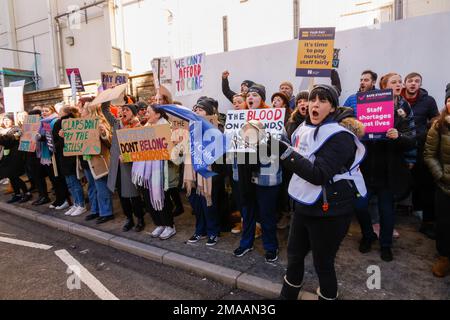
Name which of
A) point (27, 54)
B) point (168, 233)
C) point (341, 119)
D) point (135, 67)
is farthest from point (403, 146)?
point (27, 54)

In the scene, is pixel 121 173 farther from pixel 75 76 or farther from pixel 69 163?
pixel 75 76

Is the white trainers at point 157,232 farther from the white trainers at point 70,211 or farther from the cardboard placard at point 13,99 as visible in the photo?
the cardboard placard at point 13,99

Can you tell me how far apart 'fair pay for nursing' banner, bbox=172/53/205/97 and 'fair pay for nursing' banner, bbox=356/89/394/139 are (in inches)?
102

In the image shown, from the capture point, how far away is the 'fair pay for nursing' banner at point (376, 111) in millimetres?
3627

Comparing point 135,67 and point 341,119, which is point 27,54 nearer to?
point 135,67

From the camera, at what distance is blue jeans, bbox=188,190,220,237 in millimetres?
4512

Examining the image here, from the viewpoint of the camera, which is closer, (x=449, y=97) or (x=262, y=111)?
(x=449, y=97)

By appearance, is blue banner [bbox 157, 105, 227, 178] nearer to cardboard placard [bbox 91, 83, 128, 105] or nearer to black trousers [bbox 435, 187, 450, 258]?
cardboard placard [bbox 91, 83, 128, 105]

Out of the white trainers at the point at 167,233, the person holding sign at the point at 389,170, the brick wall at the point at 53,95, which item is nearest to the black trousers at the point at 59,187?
the white trainers at the point at 167,233

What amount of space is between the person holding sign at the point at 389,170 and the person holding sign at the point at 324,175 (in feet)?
4.33

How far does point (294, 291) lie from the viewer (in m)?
2.97

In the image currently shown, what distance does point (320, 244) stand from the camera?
103 inches

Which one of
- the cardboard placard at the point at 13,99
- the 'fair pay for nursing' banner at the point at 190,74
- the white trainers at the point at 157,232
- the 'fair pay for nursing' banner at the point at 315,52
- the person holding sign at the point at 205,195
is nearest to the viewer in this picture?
the person holding sign at the point at 205,195
